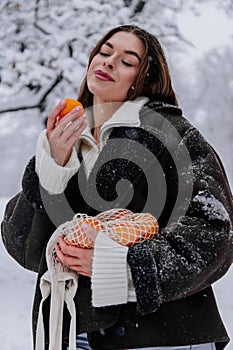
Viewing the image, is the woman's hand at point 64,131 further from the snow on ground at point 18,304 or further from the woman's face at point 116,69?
the snow on ground at point 18,304

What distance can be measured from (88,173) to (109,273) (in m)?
0.28

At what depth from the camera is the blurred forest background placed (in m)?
6.45

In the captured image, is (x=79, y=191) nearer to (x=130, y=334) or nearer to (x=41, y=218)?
(x=41, y=218)

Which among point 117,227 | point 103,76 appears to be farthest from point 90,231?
point 103,76

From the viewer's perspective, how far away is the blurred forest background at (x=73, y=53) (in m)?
6.45

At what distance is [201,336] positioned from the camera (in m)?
1.44

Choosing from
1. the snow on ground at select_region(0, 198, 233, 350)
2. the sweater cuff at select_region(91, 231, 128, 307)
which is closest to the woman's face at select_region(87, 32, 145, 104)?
the sweater cuff at select_region(91, 231, 128, 307)

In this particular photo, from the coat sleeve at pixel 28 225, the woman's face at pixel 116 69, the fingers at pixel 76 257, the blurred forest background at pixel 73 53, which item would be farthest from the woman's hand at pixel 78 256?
the blurred forest background at pixel 73 53

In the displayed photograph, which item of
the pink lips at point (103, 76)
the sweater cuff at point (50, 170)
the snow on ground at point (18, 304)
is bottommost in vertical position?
the snow on ground at point (18, 304)

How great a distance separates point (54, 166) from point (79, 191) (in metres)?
0.11

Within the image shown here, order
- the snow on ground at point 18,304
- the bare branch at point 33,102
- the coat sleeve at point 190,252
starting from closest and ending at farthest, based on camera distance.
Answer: the coat sleeve at point 190,252 → the snow on ground at point 18,304 → the bare branch at point 33,102

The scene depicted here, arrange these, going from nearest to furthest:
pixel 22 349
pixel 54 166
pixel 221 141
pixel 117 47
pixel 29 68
Answer: pixel 54 166 < pixel 117 47 < pixel 22 349 < pixel 29 68 < pixel 221 141

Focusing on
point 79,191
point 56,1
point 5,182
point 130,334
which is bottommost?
point 5,182

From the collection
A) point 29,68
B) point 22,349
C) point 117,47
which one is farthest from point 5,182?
point 117,47
